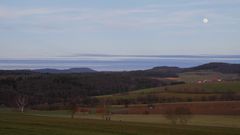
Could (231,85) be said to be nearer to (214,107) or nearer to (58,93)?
(214,107)

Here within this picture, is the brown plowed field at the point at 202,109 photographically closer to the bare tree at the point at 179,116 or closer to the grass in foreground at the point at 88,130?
the bare tree at the point at 179,116

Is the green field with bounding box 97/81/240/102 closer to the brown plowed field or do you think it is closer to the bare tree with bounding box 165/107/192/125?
the brown plowed field

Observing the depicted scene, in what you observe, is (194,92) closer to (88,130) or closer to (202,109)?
(202,109)

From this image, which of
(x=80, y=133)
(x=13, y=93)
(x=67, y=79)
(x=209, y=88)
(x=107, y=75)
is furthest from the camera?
(x=107, y=75)

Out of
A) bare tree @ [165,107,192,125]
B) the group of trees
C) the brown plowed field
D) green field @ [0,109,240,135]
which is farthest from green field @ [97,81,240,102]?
green field @ [0,109,240,135]

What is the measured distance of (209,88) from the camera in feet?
363

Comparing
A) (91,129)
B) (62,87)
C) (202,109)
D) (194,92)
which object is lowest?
(202,109)

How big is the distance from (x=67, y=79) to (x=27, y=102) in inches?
1337

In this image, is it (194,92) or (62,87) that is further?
(62,87)

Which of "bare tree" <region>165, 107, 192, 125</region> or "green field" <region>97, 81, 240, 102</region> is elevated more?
"green field" <region>97, 81, 240, 102</region>

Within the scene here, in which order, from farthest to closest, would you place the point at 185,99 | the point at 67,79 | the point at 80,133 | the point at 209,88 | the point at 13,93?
the point at 67,79 → the point at 13,93 → the point at 209,88 → the point at 185,99 → the point at 80,133

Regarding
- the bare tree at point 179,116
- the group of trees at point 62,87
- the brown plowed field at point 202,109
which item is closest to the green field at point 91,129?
the bare tree at point 179,116

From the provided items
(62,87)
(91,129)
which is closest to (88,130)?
(91,129)

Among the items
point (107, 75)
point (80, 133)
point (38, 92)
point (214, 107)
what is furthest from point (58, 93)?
point (80, 133)
